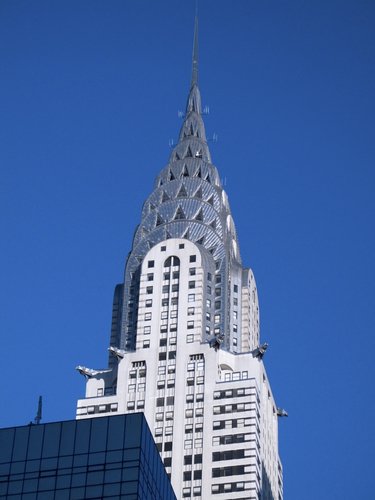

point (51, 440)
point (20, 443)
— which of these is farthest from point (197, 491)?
point (51, 440)

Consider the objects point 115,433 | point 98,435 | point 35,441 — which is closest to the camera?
point 115,433

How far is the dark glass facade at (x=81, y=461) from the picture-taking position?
11975cm

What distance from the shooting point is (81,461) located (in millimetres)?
121938

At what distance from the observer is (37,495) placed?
398ft

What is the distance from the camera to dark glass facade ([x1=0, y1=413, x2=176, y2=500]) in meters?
120

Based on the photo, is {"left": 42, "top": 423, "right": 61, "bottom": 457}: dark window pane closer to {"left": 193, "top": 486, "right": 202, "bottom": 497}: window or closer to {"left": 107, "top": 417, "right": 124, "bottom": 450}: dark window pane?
{"left": 107, "top": 417, "right": 124, "bottom": 450}: dark window pane

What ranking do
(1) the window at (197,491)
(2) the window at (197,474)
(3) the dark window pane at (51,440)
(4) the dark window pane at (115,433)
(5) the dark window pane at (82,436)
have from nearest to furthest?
(4) the dark window pane at (115,433) → (5) the dark window pane at (82,436) → (3) the dark window pane at (51,440) → (1) the window at (197,491) → (2) the window at (197,474)

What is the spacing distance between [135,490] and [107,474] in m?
3.21

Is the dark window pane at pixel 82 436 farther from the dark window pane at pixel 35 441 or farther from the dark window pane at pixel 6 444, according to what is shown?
the dark window pane at pixel 6 444

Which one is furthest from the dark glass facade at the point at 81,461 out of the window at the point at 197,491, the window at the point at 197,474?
the window at the point at 197,474

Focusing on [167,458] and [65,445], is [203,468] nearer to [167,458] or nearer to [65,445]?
[167,458]

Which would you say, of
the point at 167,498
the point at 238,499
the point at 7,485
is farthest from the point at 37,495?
the point at 238,499

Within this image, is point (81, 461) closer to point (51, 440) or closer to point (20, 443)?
point (51, 440)

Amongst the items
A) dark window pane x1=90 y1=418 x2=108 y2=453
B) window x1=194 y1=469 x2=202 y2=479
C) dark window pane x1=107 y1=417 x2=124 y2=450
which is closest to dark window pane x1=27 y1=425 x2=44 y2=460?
dark window pane x1=90 y1=418 x2=108 y2=453
